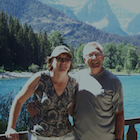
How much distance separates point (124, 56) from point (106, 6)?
124896mm

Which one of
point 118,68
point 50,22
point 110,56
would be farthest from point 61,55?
point 50,22

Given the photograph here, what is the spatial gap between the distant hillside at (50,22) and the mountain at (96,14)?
36.1 m

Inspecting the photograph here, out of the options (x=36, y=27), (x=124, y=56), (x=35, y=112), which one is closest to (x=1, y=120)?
(x=35, y=112)

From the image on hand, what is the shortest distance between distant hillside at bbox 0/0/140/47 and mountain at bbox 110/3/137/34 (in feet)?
154

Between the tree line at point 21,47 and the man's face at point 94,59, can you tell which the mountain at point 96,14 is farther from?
the man's face at point 94,59

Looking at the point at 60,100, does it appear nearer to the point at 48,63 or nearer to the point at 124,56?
the point at 48,63

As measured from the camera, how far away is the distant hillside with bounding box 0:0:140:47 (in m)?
97.7

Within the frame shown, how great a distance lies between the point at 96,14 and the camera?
15075 cm

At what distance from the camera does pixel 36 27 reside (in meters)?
101

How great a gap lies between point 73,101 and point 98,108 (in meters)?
0.14

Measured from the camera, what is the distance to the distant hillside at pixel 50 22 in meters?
97.7

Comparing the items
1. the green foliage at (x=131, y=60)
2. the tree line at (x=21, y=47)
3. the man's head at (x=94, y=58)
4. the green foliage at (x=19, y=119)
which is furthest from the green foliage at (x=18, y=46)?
the man's head at (x=94, y=58)

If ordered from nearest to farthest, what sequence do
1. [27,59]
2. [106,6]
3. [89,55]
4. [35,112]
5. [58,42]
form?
[35,112]
[89,55]
[27,59]
[58,42]
[106,6]

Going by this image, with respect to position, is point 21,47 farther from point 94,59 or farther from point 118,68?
point 94,59
